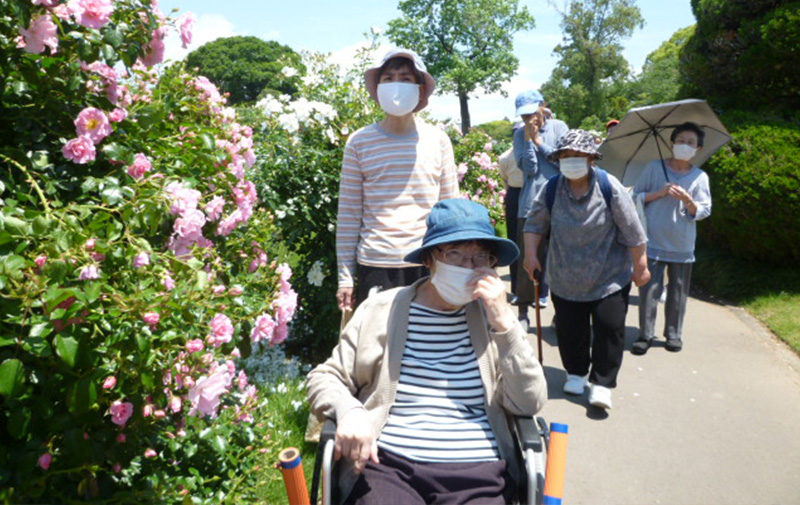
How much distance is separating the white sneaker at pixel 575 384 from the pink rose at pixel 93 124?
140 inches

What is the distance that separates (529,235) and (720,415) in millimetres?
1766

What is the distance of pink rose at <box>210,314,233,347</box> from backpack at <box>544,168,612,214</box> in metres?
2.67

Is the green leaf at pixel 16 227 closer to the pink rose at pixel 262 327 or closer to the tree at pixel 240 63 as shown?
the pink rose at pixel 262 327

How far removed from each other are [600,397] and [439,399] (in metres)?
2.19

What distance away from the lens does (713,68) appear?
8.02 metres

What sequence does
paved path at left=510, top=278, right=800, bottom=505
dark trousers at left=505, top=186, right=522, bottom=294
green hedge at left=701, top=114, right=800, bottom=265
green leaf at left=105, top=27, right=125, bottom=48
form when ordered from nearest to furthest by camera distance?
green leaf at left=105, top=27, right=125, bottom=48
paved path at left=510, top=278, right=800, bottom=505
green hedge at left=701, top=114, right=800, bottom=265
dark trousers at left=505, top=186, right=522, bottom=294

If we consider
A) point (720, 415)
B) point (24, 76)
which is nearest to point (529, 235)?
point (720, 415)

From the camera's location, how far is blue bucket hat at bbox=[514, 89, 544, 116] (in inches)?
205

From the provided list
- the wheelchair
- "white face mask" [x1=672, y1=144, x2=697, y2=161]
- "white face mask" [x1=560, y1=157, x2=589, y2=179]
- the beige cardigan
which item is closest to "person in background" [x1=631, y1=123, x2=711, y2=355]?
"white face mask" [x1=672, y1=144, x2=697, y2=161]

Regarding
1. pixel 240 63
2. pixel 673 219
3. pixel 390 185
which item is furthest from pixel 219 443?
pixel 240 63

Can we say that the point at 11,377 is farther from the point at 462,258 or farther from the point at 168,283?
the point at 462,258

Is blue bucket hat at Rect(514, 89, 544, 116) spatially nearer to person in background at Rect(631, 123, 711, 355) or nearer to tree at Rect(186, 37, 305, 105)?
person in background at Rect(631, 123, 711, 355)

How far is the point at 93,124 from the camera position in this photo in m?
2.05

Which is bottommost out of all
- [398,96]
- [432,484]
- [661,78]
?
[432,484]
